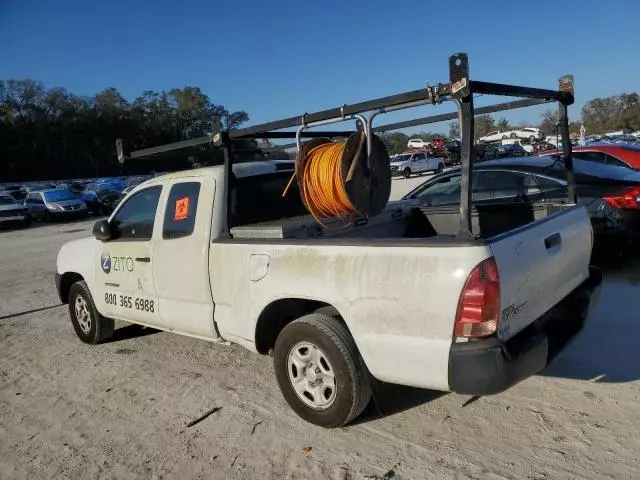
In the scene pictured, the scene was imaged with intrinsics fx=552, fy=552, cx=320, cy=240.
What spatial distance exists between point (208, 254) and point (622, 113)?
86498 mm

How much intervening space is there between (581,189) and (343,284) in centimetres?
464

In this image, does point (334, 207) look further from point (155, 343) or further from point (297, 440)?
point (155, 343)

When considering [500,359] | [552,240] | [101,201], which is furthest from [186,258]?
[101,201]

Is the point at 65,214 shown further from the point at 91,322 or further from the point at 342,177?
the point at 342,177

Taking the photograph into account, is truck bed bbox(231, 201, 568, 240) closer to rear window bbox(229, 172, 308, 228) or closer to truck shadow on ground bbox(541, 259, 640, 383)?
rear window bbox(229, 172, 308, 228)

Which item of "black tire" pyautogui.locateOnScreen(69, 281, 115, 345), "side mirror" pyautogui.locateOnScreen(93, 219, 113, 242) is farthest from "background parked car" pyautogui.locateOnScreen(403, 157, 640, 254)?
"black tire" pyautogui.locateOnScreen(69, 281, 115, 345)

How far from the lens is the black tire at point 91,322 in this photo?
5.64m

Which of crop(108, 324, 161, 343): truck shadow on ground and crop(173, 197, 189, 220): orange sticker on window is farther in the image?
crop(108, 324, 161, 343): truck shadow on ground

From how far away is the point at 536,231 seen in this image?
3303 mm

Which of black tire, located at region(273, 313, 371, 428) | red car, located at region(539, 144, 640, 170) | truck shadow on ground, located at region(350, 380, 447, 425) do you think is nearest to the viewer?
black tire, located at region(273, 313, 371, 428)

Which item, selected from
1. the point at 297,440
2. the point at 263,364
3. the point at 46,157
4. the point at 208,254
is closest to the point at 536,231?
the point at 297,440

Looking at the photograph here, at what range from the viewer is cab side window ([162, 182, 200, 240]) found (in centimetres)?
432

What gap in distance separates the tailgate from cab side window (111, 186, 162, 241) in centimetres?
302

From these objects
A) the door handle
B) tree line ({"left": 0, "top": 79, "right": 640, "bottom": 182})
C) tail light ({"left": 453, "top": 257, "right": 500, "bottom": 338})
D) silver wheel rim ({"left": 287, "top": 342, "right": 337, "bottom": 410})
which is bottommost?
silver wheel rim ({"left": 287, "top": 342, "right": 337, "bottom": 410})
